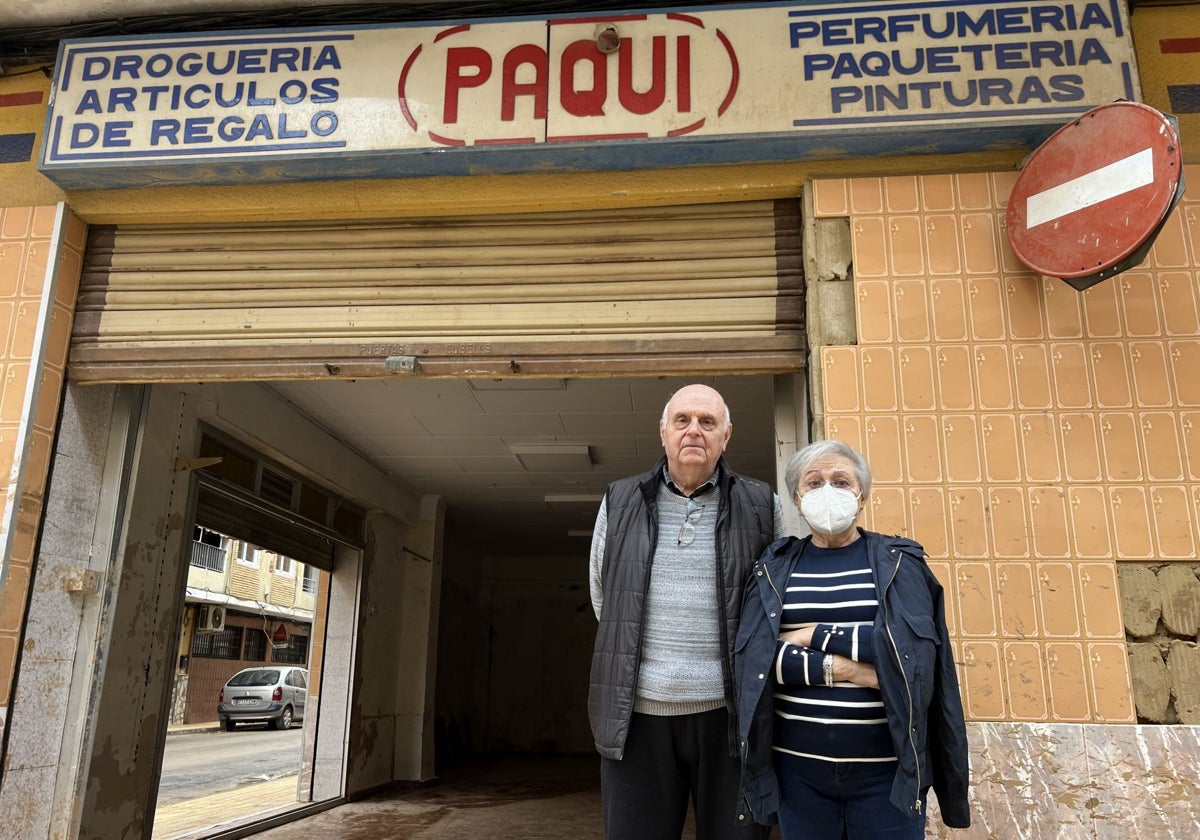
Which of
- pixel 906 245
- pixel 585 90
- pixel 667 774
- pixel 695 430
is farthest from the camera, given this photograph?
pixel 585 90

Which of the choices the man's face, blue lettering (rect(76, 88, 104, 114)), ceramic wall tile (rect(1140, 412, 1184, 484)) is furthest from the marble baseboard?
blue lettering (rect(76, 88, 104, 114))

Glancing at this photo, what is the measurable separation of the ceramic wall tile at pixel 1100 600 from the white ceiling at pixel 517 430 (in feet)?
10.1

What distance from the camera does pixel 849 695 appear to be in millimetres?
1946

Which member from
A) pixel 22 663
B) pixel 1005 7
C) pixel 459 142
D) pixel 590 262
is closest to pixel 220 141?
pixel 459 142

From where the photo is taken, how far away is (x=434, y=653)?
31.6ft

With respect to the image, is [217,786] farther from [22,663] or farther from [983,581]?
[983,581]

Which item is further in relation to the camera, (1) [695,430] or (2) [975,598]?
(2) [975,598]

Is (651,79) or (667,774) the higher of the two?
(651,79)

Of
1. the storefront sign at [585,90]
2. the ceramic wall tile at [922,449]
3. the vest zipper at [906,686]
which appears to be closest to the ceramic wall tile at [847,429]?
the ceramic wall tile at [922,449]

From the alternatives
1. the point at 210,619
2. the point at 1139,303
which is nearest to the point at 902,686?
the point at 1139,303

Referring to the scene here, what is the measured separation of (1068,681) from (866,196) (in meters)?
1.90

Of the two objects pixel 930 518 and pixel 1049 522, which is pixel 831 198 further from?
pixel 1049 522

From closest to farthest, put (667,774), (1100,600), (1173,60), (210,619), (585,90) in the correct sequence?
(667,774) → (1100,600) → (1173,60) → (585,90) → (210,619)

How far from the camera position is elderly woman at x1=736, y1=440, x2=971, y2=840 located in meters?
1.88
